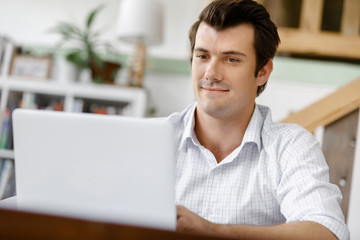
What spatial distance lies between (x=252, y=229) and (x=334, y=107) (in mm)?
789

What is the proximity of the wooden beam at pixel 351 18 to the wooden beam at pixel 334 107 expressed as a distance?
1958mm

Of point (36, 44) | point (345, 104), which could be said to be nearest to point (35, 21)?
point (36, 44)

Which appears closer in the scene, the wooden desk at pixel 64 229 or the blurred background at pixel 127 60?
the wooden desk at pixel 64 229

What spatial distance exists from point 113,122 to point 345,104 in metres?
1.05

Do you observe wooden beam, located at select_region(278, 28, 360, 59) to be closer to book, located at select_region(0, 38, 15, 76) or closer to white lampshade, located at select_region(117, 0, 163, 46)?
white lampshade, located at select_region(117, 0, 163, 46)

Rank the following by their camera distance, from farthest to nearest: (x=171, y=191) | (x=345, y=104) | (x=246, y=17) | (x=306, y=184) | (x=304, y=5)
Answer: (x=304, y=5) < (x=345, y=104) < (x=246, y=17) < (x=306, y=184) < (x=171, y=191)

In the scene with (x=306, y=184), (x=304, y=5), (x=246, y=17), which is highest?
(x=304, y=5)

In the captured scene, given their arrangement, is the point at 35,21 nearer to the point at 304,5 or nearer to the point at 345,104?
the point at 304,5

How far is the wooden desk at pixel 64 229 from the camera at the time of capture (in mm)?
489

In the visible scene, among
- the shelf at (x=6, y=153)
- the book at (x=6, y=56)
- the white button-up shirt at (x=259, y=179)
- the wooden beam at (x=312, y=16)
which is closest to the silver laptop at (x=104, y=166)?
the white button-up shirt at (x=259, y=179)

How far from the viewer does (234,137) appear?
52.0 inches

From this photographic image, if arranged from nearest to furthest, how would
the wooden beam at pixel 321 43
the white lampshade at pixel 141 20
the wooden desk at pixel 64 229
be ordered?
1. the wooden desk at pixel 64 229
2. the white lampshade at pixel 141 20
3. the wooden beam at pixel 321 43

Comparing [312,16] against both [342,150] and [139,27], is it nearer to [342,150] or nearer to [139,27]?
[139,27]

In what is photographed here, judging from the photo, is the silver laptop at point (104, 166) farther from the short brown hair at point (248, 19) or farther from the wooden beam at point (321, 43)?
the wooden beam at point (321, 43)
